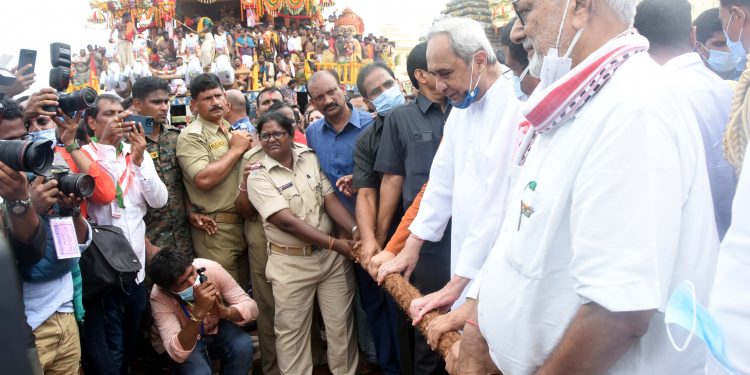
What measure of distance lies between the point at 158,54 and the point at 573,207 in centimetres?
2083

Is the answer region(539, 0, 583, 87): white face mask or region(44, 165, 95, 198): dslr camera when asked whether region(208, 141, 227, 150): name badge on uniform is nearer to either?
region(44, 165, 95, 198): dslr camera

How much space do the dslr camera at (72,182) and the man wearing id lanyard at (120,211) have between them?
0.61m

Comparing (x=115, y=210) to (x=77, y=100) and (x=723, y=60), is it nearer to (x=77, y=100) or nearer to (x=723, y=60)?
(x=77, y=100)

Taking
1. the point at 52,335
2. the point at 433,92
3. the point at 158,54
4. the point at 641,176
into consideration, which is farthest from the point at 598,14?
the point at 158,54

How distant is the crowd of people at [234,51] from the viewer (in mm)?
18766

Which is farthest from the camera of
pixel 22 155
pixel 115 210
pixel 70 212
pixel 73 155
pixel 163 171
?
pixel 163 171

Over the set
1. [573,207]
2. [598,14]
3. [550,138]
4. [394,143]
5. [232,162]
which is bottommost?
[232,162]

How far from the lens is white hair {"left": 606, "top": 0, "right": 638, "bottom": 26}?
4.02 feet

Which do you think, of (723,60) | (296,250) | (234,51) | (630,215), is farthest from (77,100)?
(234,51)

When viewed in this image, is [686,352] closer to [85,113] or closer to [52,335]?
[52,335]

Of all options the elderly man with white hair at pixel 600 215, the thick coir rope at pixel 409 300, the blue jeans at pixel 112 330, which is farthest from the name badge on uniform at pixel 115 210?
the elderly man with white hair at pixel 600 215

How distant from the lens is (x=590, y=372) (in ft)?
3.77

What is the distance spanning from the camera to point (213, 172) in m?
3.82

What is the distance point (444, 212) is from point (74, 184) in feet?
5.70
